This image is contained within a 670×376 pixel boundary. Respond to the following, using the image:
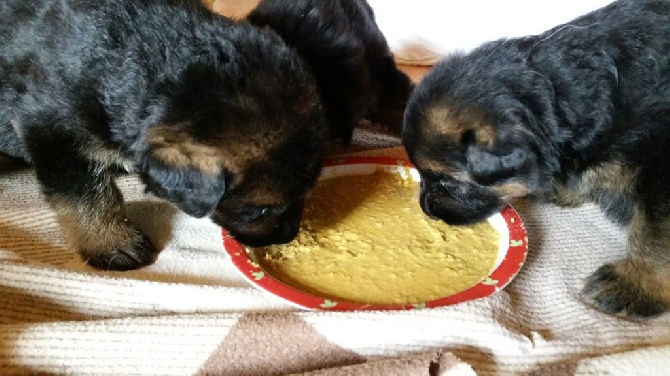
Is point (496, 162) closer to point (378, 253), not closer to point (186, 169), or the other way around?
point (378, 253)

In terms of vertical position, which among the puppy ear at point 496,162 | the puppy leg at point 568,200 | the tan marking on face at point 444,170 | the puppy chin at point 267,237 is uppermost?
the puppy ear at point 496,162

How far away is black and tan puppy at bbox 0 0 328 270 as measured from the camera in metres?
1.46

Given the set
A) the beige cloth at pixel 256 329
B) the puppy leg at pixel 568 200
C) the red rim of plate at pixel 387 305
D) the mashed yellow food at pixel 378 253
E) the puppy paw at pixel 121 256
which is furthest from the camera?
the puppy leg at pixel 568 200

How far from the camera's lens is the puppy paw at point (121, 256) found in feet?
5.94

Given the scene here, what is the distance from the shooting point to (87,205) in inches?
70.2

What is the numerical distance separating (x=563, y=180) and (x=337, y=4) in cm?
93

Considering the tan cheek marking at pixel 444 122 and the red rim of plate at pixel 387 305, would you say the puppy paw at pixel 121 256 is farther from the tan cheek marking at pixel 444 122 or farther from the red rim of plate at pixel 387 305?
the tan cheek marking at pixel 444 122

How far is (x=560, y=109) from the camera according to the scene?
62.5 inches

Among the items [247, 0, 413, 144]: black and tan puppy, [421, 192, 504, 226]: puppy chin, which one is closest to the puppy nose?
[421, 192, 504, 226]: puppy chin

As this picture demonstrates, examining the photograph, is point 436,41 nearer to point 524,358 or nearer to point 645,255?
point 645,255

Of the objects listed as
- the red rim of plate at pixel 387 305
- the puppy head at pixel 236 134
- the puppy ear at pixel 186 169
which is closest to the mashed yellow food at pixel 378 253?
the red rim of plate at pixel 387 305

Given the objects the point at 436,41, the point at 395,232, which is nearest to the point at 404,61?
the point at 436,41

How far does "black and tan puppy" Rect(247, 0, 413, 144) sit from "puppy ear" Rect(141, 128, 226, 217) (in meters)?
0.57

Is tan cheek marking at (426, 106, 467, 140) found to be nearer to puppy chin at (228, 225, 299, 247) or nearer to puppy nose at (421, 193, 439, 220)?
puppy nose at (421, 193, 439, 220)
